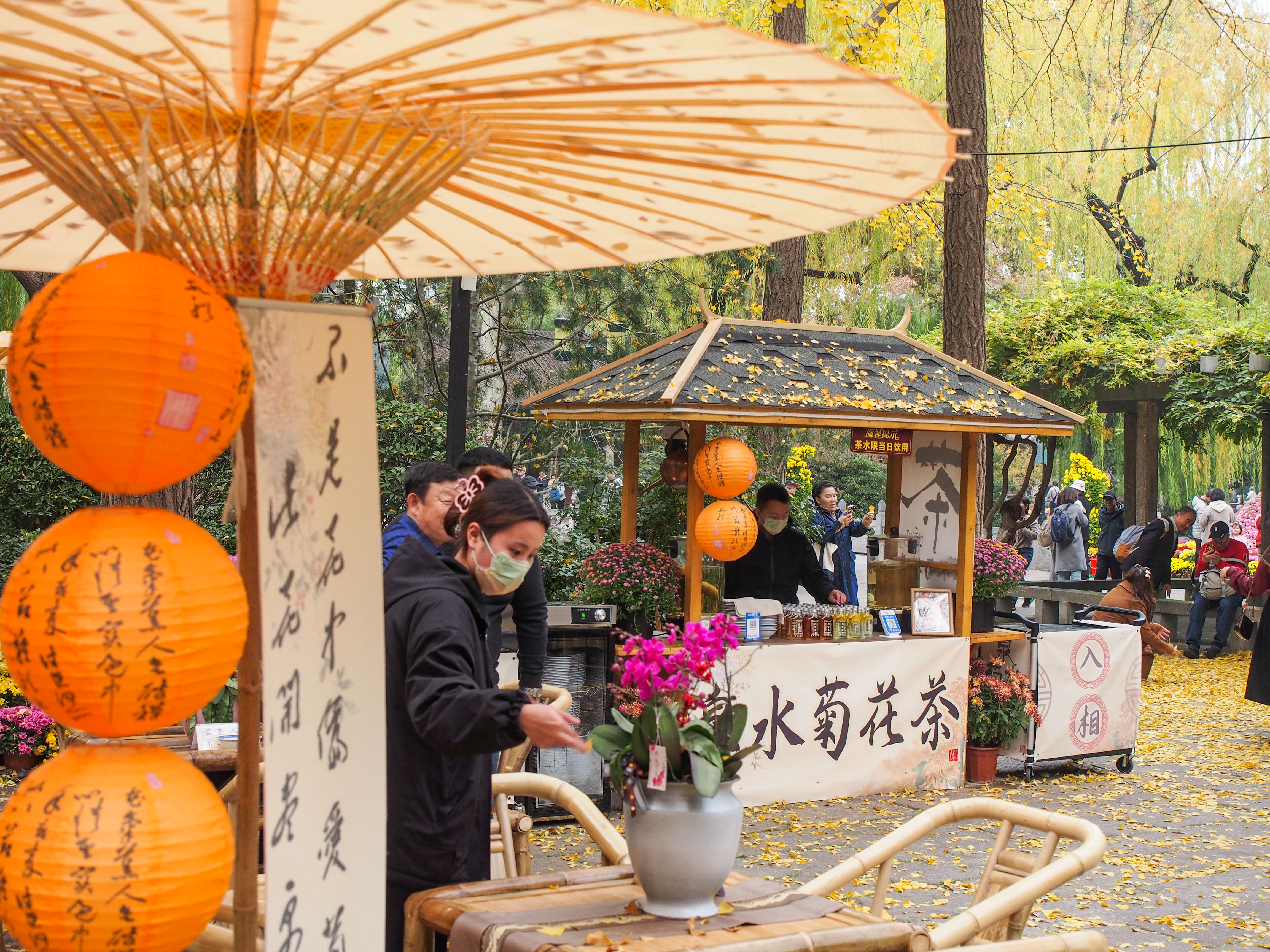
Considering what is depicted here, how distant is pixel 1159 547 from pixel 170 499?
12320 millimetres

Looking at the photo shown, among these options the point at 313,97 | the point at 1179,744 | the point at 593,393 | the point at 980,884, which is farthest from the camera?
the point at 1179,744

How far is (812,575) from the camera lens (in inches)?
325

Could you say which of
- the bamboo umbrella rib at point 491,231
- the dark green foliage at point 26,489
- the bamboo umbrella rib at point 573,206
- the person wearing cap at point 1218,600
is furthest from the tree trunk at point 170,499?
the person wearing cap at point 1218,600

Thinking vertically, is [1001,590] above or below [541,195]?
below

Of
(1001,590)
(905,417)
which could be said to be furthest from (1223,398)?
(905,417)

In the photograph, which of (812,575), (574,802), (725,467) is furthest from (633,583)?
(574,802)

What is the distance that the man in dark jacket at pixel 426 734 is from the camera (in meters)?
2.66

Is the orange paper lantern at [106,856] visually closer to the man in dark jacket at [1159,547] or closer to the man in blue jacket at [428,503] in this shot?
the man in blue jacket at [428,503]

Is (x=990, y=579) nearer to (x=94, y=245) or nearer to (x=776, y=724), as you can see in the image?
(x=776, y=724)

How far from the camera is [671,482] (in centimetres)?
778

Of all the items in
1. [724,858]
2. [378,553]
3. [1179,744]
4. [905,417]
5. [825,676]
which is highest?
[905,417]

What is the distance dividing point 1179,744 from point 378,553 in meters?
9.58

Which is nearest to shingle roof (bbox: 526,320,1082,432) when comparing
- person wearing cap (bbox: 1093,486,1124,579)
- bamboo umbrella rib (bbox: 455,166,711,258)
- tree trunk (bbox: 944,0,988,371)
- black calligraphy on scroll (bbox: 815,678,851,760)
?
black calligraphy on scroll (bbox: 815,678,851,760)

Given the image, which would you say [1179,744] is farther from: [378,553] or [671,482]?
[378,553]
